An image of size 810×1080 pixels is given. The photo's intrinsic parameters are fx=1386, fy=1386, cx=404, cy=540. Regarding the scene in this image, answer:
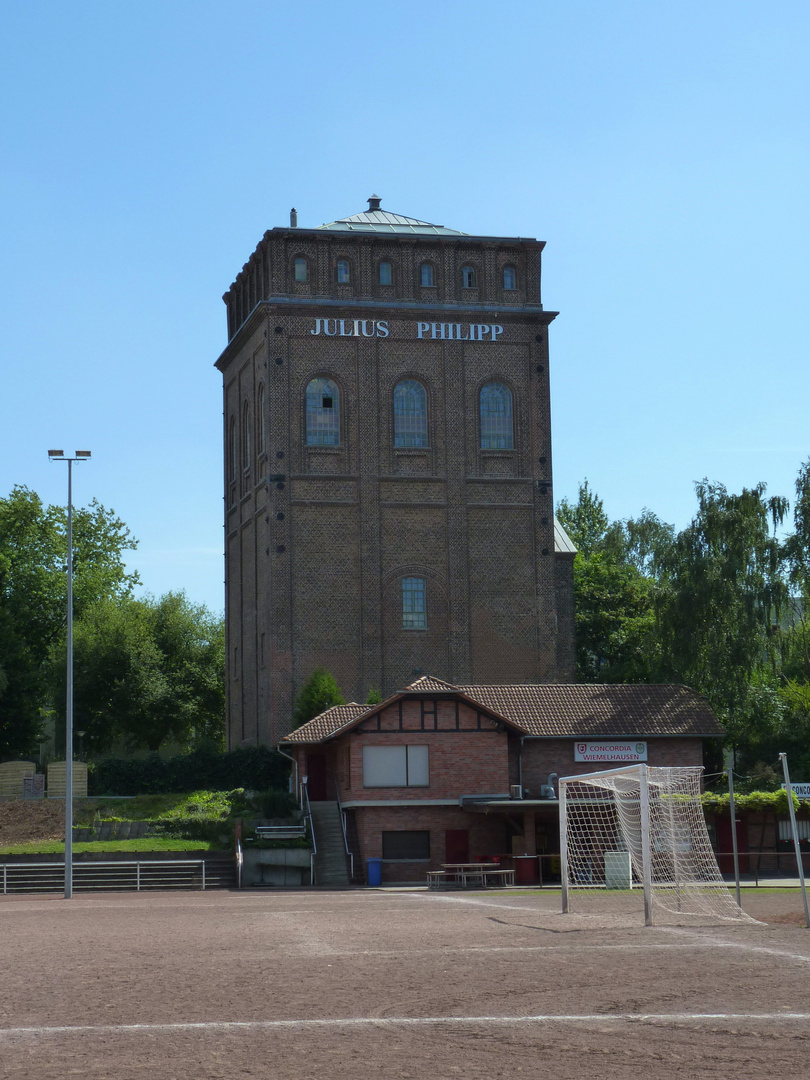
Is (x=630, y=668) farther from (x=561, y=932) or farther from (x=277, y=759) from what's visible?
(x=561, y=932)

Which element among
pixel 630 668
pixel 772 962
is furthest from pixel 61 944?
pixel 630 668

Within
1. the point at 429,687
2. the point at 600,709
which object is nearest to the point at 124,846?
the point at 429,687

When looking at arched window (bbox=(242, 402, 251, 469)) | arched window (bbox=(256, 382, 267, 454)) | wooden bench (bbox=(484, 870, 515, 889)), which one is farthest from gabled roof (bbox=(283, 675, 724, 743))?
arched window (bbox=(242, 402, 251, 469))

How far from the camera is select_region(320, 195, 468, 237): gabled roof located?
57.8 metres

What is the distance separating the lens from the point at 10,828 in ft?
160

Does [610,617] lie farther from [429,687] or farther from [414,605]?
[429,687]

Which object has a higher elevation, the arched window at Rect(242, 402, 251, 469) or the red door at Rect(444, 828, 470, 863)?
the arched window at Rect(242, 402, 251, 469)

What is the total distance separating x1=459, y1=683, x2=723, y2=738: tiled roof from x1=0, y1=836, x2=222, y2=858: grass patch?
395 inches

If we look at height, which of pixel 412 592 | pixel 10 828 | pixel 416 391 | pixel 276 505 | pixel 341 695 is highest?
pixel 416 391

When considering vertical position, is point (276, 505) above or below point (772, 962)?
above

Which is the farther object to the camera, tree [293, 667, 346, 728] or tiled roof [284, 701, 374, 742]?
tree [293, 667, 346, 728]

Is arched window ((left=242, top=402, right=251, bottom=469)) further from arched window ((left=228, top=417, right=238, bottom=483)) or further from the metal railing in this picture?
the metal railing

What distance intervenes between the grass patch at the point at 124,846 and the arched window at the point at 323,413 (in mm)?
17599

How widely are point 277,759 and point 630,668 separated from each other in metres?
20.9
